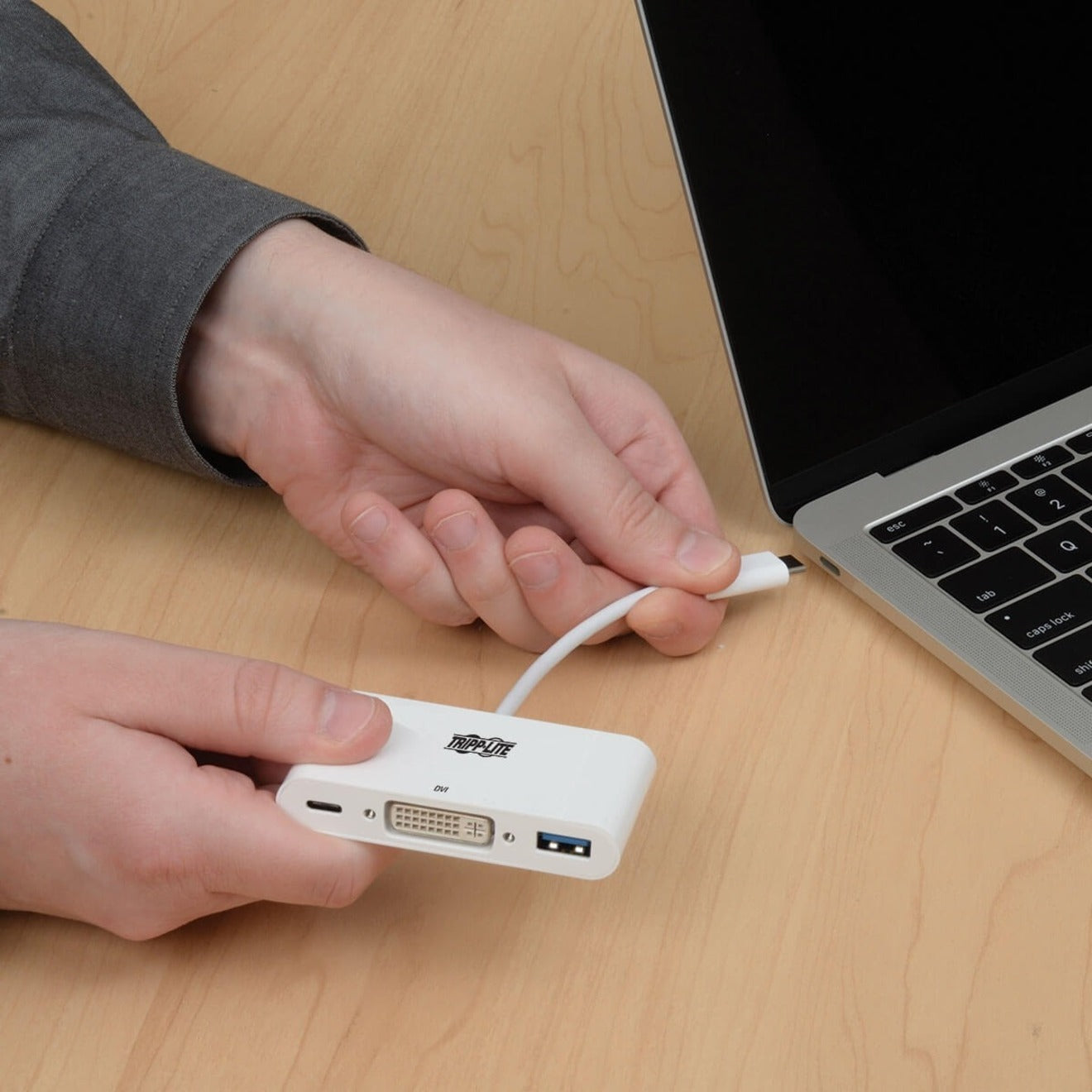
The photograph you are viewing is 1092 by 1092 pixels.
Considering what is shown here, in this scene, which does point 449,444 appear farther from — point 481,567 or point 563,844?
point 563,844

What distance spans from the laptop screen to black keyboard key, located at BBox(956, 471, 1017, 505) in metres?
0.03

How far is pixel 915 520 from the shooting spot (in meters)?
0.64

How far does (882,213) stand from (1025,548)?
6.5 inches

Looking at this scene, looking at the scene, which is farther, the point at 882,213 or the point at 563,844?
the point at 882,213

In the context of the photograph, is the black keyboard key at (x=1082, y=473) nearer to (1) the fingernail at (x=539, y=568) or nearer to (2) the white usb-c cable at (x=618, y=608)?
(2) the white usb-c cable at (x=618, y=608)

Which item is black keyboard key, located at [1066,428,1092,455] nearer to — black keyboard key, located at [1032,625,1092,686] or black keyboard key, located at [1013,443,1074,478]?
black keyboard key, located at [1013,443,1074,478]

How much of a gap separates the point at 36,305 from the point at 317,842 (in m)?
0.37

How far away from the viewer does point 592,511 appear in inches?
25.0

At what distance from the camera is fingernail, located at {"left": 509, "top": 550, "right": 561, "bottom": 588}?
0.60 meters

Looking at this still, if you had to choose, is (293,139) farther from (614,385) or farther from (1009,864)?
(1009,864)

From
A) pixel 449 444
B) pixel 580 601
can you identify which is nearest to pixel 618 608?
pixel 580 601

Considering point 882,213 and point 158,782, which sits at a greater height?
point 882,213

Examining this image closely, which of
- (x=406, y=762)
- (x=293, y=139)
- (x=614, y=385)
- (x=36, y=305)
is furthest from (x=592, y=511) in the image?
(x=293, y=139)

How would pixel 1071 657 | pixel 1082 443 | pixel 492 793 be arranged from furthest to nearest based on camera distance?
pixel 1082 443
pixel 1071 657
pixel 492 793
